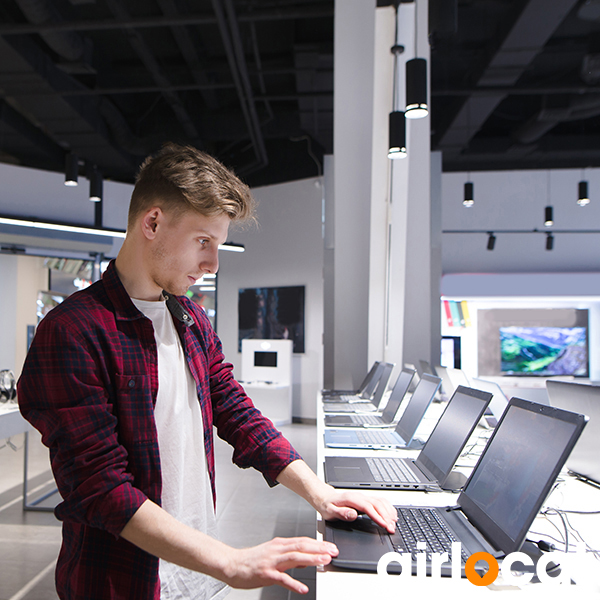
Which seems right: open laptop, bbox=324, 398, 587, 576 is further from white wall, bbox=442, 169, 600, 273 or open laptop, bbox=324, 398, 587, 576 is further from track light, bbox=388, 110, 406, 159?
white wall, bbox=442, 169, 600, 273

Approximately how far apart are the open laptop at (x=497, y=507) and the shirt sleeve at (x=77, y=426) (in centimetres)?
44

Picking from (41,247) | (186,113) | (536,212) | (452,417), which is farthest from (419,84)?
(41,247)

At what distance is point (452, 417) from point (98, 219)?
729 cm

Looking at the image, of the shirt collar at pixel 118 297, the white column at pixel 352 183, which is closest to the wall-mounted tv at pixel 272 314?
the white column at pixel 352 183

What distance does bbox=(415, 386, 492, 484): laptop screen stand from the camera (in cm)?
153

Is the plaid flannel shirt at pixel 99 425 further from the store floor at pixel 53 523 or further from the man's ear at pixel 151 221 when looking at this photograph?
the store floor at pixel 53 523

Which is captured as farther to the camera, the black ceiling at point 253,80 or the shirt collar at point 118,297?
the black ceiling at point 253,80

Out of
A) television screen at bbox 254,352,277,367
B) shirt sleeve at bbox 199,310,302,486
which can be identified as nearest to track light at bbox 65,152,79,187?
television screen at bbox 254,352,277,367

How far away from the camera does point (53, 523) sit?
11.5ft

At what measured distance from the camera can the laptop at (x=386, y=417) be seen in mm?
2750

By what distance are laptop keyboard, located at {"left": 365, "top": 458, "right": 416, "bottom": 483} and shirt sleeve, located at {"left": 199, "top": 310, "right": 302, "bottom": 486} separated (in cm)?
54

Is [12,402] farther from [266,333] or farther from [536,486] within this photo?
[266,333]

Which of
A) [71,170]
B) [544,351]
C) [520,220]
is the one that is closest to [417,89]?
[71,170]

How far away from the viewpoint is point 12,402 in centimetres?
357
